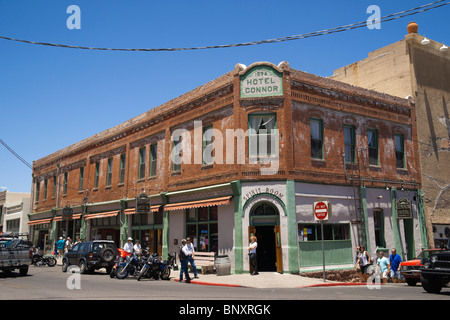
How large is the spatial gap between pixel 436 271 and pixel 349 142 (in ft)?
35.6

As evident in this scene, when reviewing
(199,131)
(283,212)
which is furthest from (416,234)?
(199,131)

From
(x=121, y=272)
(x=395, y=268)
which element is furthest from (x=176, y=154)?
(x=395, y=268)

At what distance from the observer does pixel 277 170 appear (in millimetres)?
19156

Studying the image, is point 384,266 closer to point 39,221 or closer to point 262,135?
point 262,135

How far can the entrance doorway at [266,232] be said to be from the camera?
18.9 metres

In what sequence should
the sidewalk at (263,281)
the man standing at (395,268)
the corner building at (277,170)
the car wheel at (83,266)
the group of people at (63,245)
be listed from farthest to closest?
the group of people at (63,245) < the car wheel at (83,266) < the corner building at (277,170) < the man standing at (395,268) < the sidewalk at (263,281)

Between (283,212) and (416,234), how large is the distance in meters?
9.76

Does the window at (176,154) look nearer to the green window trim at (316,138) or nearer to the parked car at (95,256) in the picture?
the parked car at (95,256)

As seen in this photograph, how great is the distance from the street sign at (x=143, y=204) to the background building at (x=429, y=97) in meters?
16.7

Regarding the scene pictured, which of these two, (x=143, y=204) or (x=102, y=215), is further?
(x=102, y=215)

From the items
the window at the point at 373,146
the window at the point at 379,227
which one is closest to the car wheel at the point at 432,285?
the window at the point at 379,227

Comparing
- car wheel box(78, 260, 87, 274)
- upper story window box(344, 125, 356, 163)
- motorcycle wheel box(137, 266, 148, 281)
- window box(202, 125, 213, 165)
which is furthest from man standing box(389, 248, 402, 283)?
car wheel box(78, 260, 87, 274)

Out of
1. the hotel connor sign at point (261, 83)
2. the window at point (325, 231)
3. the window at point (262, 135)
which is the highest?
the hotel connor sign at point (261, 83)

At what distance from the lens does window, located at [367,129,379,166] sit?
23016mm
